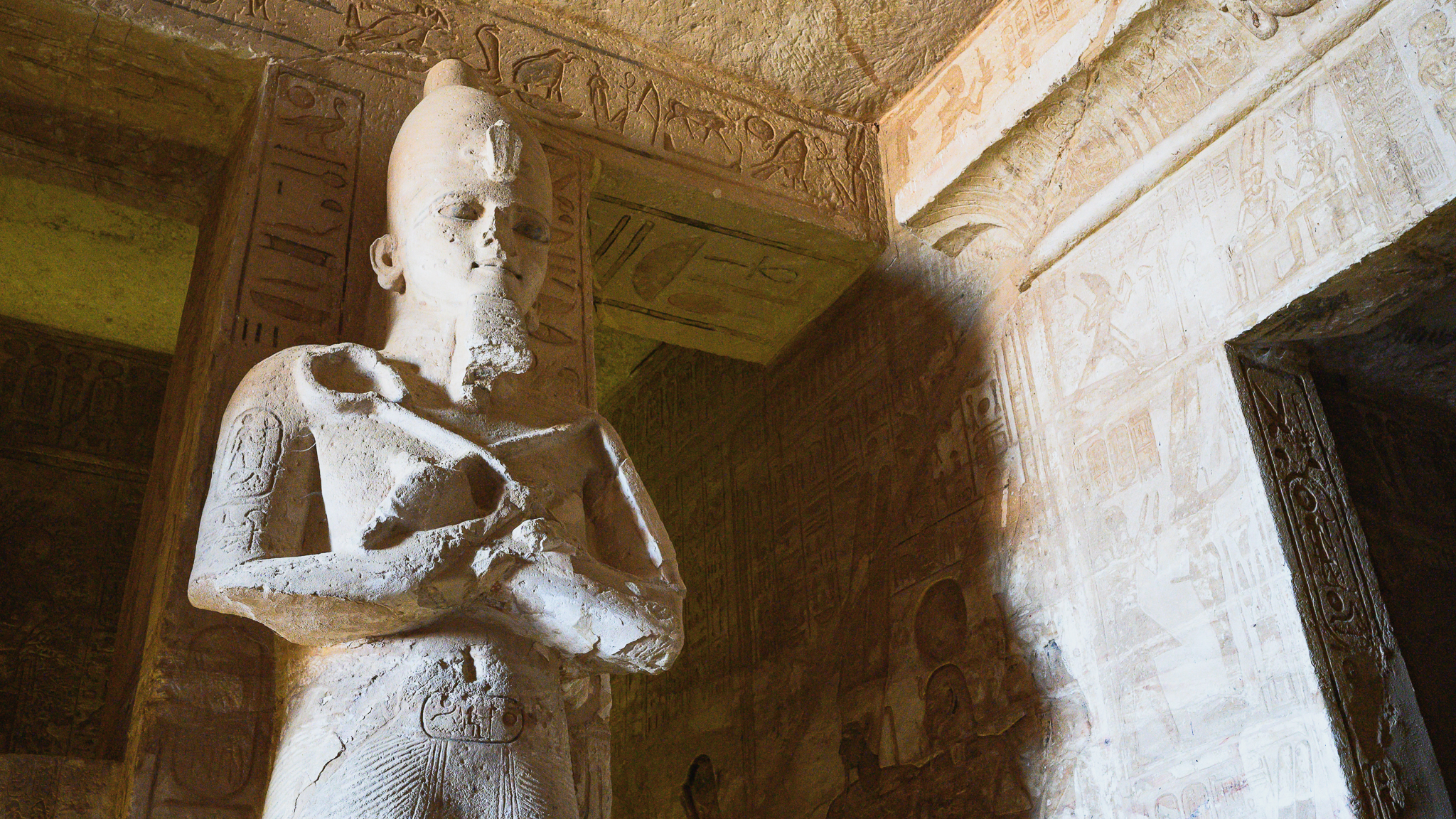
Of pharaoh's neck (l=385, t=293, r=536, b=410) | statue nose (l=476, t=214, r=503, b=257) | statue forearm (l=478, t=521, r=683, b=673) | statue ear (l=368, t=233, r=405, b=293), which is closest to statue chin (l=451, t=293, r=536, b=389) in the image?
pharaoh's neck (l=385, t=293, r=536, b=410)

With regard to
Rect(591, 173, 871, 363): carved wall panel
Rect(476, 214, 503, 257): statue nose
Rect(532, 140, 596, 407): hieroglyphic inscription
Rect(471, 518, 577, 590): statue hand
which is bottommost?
Rect(471, 518, 577, 590): statue hand

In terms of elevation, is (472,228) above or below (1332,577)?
above

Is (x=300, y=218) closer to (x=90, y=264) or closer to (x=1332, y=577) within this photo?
(x=90, y=264)

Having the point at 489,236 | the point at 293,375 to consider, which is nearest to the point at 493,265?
the point at 489,236

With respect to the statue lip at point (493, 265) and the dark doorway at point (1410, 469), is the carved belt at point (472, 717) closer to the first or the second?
the statue lip at point (493, 265)

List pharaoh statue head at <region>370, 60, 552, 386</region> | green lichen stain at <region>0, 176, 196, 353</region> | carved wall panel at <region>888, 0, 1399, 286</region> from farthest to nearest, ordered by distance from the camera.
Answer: green lichen stain at <region>0, 176, 196, 353</region>
carved wall panel at <region>888, 0, 1399, 286</region>
pharaoh statue head at <region>370, 60, 552, 386</region>

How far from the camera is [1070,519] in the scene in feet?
12.4

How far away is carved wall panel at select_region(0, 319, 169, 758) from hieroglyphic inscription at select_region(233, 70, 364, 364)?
3230 millimetres

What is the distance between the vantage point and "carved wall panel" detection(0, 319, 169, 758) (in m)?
5.71

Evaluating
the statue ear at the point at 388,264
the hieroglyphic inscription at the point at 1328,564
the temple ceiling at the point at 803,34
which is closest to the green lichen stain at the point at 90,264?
the temple ceiling at the point at 803,34

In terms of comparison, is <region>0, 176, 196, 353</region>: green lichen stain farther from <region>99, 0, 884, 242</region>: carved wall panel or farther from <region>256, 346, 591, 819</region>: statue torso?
<region>256, 346, 591, 819</region>: statue torso

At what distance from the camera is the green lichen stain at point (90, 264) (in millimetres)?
5152

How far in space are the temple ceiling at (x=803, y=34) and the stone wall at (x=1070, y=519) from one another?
708 mm

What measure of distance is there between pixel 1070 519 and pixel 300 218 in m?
2.45
